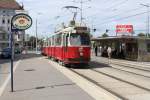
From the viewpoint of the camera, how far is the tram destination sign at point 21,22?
16.7 metres

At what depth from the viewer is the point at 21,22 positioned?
662 inches

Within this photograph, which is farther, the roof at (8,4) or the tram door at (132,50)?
the roof at (8,4)

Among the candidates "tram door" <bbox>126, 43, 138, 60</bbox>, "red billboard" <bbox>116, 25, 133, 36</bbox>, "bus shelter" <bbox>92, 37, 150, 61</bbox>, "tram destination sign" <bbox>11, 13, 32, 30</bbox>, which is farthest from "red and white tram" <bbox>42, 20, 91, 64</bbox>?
"red billboard" <bbox>116, 25, 133, 36</bbox>

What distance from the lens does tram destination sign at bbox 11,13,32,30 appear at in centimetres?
1674

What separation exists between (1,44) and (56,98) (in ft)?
382

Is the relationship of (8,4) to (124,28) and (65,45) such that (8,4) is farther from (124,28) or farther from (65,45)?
(65,45)

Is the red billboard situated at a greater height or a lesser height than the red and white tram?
greater

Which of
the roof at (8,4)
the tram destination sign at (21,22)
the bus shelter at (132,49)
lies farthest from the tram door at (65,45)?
the roof at (8,4)

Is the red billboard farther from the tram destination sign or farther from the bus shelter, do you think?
the tram destination sign

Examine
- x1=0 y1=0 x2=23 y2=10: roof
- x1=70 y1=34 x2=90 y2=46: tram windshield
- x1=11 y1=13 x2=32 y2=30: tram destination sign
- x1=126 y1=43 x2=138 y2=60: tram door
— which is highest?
x1=0 y1=0 x2=23 y2=10: roof

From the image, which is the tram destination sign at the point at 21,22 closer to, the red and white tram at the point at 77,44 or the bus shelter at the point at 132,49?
the red and white tram at the point at 77,44

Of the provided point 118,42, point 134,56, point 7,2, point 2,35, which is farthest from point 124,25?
point 7,2

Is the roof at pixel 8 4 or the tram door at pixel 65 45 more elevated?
the roof at pixel 8 4

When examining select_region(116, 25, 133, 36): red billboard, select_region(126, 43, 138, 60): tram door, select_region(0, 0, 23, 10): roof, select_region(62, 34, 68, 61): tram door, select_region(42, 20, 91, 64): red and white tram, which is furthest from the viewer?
select_region(0, 0, 23, 10): roof
